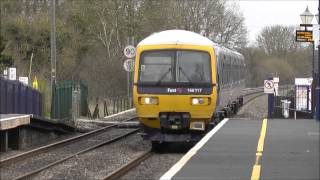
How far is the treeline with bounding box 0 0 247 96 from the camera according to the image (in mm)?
39375

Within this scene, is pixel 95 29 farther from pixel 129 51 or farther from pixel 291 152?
pixel 291 152

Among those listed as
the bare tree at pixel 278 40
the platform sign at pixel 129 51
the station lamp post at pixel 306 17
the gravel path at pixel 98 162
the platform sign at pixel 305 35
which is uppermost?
the bare tree at pixel 278 40

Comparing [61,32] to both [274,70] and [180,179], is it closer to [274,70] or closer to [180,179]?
[180,179]

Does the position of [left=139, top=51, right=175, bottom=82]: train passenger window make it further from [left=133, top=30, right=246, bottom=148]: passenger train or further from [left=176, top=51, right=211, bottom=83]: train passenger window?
[left=176, top=51, right=211, bottom=83]: train passenger window

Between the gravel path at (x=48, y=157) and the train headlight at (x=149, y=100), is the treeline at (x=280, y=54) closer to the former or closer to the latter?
the gravel path at (x=48, y=157)

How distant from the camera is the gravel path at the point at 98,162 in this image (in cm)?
1288

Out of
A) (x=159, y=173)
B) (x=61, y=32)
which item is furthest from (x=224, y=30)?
(x=159, y=173)

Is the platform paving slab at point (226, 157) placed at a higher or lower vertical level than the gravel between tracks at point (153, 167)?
higher

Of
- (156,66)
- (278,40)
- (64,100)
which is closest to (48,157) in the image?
(156,66)

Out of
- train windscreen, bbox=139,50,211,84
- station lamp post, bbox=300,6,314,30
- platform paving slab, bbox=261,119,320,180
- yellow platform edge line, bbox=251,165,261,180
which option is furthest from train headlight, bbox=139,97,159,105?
station lamp post, bbox=300,6,314,30

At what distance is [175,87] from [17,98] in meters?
6.10

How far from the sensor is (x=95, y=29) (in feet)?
152

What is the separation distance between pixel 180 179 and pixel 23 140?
34.8 ft

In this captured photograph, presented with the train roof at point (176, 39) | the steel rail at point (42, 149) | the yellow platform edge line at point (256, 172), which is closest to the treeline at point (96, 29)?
the steel rail at point (42, 149)
